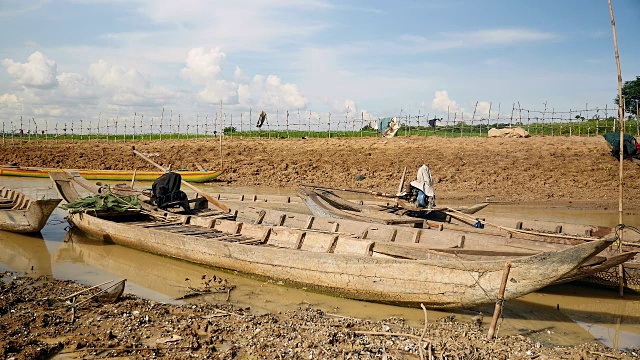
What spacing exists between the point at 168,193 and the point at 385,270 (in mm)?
5130

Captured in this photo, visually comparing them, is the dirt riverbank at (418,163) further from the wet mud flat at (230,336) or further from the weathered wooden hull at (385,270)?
the wet mud flat at (230,336)

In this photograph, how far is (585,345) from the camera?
4684mm

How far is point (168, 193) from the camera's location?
9.07 metres

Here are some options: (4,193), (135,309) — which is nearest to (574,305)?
(135,309)

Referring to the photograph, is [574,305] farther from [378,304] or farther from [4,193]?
[4,193]

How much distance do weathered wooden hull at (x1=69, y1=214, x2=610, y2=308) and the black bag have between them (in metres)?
1.62

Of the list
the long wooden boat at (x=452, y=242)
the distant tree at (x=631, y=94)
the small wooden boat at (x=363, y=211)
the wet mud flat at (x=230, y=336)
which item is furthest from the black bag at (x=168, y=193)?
the distant tree at (x=631, y=94)

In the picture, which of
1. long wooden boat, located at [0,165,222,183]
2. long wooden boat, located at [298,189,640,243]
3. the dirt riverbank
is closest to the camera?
long wooden boat, located at [298,189,640,243]

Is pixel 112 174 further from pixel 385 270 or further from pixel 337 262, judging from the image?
pixel 385 270

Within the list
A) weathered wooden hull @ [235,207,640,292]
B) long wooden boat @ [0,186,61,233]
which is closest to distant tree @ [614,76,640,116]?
weathered wooden hull @ [235,207,640,292]

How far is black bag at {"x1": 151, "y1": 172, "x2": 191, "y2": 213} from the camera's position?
9.03 m

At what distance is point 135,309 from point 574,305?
5.08 m

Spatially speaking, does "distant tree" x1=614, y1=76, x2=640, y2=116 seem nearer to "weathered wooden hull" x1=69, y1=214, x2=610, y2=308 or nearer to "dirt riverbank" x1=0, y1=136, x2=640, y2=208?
"dirt riverbank" x1=0, y1=136, x2=640, y2=208

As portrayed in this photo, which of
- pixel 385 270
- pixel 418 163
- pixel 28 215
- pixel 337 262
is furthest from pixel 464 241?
pixel 418 163
